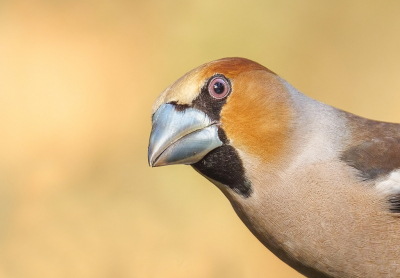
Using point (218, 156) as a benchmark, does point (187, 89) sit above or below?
above

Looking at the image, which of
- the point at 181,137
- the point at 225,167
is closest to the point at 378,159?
the point at 225,167

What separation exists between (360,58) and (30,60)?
7.44 ft

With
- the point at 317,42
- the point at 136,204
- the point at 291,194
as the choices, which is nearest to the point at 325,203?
the point at 291,194

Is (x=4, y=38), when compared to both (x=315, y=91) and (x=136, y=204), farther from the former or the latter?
(x=315, y=91)

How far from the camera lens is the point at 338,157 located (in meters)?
1.41

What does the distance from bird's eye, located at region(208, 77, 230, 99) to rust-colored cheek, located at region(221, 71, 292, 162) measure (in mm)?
21

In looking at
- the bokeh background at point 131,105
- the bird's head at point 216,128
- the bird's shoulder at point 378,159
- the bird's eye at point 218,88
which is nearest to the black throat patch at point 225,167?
the bird's head at point 216,128

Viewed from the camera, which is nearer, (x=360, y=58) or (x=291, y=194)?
(x=291, y=194)

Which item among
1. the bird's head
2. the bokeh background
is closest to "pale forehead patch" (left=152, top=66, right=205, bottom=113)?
the bird's head

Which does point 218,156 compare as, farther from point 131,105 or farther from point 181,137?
point 131,105

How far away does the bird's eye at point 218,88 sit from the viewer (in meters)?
1.35

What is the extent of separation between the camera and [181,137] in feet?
4.42

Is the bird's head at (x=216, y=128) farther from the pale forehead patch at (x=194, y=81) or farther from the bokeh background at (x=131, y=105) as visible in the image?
the bokeh background at (x=131, y=105)

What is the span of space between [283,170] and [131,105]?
2.04 m
